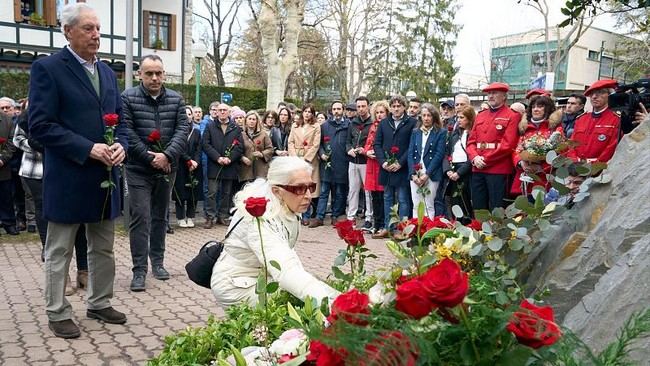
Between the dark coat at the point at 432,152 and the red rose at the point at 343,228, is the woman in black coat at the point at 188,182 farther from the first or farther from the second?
the red rose at the point at 343,228

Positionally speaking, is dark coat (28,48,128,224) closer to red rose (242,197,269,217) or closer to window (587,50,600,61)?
red rose (242,197,269,217)

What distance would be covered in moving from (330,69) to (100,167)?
1578 inches

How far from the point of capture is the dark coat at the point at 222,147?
32.7 ft

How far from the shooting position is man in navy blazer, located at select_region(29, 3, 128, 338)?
4055mm

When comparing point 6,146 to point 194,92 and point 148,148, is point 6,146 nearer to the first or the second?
point 148,148

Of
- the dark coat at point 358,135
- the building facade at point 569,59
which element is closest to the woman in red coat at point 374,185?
the dark coat at point 358,135

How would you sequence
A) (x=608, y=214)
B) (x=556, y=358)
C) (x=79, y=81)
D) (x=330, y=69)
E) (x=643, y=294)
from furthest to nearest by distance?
(x=330, y=69) < (x=79, y=81) < (x=608, y=214) < (x=643, y=294) < (x=556, y=358)

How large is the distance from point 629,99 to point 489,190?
194cm

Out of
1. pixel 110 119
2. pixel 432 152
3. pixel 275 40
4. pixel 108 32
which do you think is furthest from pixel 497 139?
pixel 108 32

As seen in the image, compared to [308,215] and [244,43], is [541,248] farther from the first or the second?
[244,43]

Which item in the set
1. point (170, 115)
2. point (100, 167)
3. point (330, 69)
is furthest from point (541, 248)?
point (330, 69)

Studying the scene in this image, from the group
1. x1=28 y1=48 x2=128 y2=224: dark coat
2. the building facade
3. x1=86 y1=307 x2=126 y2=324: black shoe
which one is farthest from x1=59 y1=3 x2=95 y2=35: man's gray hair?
the building facade

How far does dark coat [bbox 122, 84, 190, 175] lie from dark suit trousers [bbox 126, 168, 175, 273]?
0.11m

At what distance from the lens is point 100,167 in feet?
14.0
